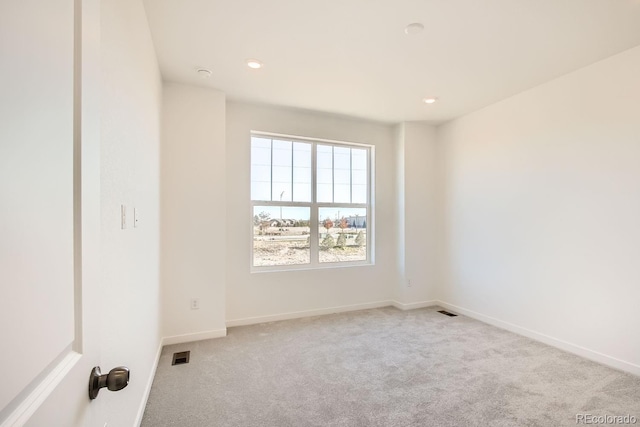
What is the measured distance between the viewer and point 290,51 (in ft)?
8.30

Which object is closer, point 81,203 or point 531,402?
point 81,203

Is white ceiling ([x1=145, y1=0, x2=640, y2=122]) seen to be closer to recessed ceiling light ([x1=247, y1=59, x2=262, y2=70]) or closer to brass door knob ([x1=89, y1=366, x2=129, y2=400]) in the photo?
recessed ceiling light ([x1=247, y1=59, x2=262, y2=70])

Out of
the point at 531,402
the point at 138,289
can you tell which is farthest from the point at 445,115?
the point at 138,289

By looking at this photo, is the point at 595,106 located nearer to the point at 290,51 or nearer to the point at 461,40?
the point at 461,40

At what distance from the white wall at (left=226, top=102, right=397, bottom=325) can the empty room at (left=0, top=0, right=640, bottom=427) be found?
0.03 metres

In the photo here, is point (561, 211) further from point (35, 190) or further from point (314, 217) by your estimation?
point (35, 190)

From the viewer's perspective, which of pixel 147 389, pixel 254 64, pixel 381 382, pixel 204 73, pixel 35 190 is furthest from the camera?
pixel 204 73

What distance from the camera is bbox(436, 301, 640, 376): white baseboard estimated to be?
2506mm

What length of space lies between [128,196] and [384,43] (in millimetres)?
2110

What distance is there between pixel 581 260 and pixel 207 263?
3.61m

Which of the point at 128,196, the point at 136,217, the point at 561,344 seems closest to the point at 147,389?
the point at 136,217

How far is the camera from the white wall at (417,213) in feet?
14.2

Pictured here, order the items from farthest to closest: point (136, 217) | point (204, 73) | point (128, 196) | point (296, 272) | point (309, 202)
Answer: point (309, 202)
point (296, 272)
point (204, 73)
point (136, 217)
point (128, 196)

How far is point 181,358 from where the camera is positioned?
2756 mm
